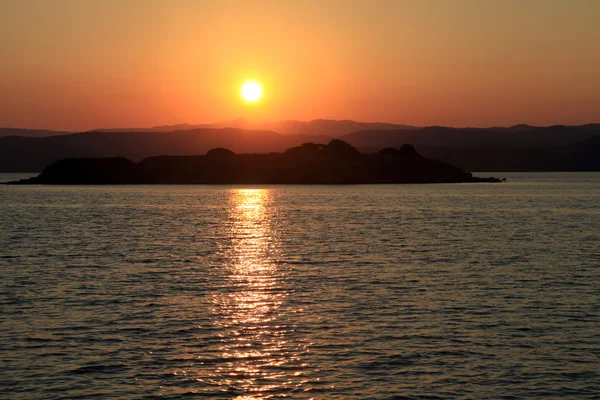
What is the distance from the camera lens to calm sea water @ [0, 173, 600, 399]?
1013 inches

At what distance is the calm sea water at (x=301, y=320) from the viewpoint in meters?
25.7

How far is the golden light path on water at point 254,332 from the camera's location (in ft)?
84.5

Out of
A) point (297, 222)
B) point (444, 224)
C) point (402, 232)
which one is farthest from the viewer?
point (297, 222)

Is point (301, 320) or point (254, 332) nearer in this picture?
point (254, 332)

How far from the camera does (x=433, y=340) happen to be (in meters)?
31.7

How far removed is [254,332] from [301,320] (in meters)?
3.20

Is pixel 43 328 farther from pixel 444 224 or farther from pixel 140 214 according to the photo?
pixel 140 214

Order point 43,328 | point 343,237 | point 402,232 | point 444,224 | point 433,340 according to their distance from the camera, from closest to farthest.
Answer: point 433,340 → point 43,328 → point 343,237 → point 402,232 → point 444,224

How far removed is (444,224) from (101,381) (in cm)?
8568

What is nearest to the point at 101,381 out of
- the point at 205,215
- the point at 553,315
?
the point at 553,315

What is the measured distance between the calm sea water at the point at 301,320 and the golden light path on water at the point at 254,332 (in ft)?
0.32

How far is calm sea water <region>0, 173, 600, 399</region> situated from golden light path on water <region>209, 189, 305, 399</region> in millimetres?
97

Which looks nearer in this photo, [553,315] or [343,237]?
[553,315]

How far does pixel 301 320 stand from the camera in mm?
35906
